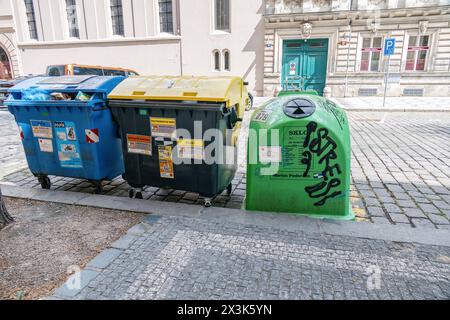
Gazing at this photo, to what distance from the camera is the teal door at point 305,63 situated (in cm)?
1784

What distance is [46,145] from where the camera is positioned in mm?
4285

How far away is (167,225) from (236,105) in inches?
66.8

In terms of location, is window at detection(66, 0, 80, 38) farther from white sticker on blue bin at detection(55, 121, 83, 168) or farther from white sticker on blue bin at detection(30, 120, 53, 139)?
white sticker on blue bin at detection(55, 121, 83, 168)

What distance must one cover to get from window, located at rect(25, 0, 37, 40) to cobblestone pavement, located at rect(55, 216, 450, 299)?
2716 cm

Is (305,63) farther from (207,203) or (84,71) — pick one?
(207,203)

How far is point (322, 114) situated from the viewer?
338 cm

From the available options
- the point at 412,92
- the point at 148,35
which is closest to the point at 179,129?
the point at 412,92

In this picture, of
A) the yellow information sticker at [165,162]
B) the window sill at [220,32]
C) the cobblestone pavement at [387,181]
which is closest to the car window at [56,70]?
the cobblestone pavement at [387,181]

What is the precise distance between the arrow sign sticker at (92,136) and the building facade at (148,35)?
53.2 feet

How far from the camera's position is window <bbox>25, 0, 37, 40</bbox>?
23781 millimetres

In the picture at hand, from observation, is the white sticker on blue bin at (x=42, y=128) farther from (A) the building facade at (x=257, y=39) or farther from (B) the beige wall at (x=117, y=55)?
(B) the beige wall at (x=117, y=55)

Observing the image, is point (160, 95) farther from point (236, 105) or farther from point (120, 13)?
point (120, 13)

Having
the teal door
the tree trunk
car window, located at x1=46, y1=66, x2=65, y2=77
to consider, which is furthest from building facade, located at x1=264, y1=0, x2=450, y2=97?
the tree trunk
